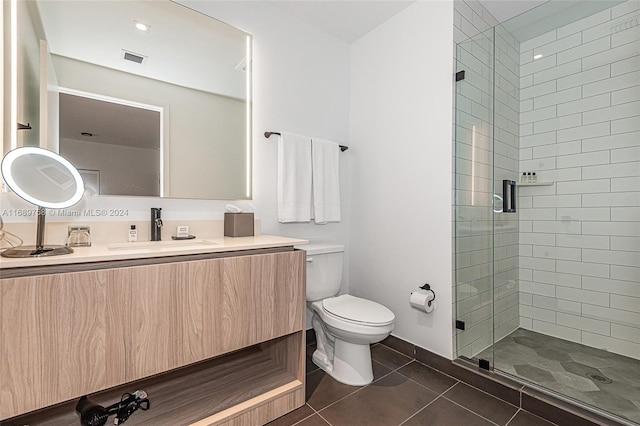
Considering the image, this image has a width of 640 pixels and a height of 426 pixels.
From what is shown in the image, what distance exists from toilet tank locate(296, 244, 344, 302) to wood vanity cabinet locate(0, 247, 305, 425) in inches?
13.8

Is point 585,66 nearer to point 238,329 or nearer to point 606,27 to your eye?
point 606,27

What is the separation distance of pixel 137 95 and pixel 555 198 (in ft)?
9.61

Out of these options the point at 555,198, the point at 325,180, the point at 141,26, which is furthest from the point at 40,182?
the point at 555,198

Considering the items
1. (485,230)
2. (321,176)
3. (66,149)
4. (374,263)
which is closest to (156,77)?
(66,149)

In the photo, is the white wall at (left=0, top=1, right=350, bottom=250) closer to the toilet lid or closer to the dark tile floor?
the toilet lid

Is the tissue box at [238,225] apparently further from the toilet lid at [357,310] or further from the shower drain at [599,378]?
the shower drain at [599,378]

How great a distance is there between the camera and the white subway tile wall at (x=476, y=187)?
6.37ft

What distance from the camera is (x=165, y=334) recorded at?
1.16 meters

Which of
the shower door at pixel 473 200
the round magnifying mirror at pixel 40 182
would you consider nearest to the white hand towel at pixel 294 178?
the shower door at pixel 473 200

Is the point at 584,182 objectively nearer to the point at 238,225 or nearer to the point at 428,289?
the point at 428,289

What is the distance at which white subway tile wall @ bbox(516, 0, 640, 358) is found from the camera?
1940 millimetres

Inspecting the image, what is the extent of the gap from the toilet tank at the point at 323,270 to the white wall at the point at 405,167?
0.43 metres

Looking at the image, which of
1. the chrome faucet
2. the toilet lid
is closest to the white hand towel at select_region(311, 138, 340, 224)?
the toilet lid

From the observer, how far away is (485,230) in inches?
78.0
